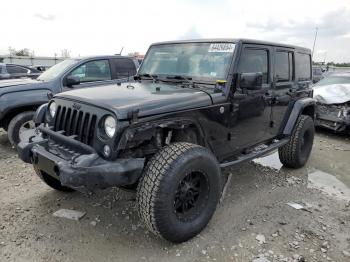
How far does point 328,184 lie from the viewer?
5.07 metres

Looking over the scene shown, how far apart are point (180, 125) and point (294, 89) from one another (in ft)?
8.60

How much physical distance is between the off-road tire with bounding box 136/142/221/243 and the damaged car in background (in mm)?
5859

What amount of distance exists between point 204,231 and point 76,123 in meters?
1.68

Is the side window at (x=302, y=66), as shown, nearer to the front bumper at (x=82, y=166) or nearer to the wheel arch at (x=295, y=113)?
the wheel arch at (x=295, y=113)

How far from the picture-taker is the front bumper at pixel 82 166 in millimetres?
2738

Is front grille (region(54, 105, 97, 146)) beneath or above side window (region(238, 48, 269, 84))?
beneath

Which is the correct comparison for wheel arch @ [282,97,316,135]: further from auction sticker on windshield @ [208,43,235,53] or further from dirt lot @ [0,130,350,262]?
auction sticker on windshield @ [208,43,235,53]

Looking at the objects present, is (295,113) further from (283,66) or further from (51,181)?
(51,181)

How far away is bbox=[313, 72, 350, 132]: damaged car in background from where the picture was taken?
7980 mm

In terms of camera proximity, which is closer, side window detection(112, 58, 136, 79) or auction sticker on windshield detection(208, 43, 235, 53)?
auction sticker on windshield detection(208, 43, 235, 53)

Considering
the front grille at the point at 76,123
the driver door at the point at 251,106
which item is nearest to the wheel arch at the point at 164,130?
the front grille at the point at 76,123

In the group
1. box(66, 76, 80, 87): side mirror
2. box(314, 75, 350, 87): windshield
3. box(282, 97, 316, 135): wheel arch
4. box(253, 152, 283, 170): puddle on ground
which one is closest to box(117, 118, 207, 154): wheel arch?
box(282, 97, 316, 135): wheel arch

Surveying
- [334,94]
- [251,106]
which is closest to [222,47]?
[251,106]

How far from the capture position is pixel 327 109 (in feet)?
27.4
